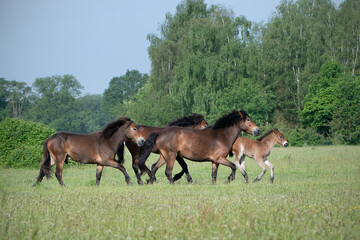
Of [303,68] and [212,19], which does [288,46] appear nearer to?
[303,68]

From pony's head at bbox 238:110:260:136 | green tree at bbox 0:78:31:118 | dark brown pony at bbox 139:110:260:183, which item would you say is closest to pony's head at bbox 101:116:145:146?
dark brown pony at bbox 139:110:260:183

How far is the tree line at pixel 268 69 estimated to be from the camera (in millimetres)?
49500

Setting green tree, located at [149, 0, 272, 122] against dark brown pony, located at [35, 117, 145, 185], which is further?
green tree, located at [149, 0, 272, 122]

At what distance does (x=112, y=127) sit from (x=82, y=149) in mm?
1149

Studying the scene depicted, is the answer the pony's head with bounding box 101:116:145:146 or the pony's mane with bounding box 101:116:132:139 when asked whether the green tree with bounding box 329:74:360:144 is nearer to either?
the pony's head with bounding box 101:116:145:146

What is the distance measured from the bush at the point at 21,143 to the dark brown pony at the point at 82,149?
32.5 feet

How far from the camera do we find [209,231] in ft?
21.6

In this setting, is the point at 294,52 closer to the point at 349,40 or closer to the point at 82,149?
the point at 349,40

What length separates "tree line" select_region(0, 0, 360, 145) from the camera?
49500 millimetres

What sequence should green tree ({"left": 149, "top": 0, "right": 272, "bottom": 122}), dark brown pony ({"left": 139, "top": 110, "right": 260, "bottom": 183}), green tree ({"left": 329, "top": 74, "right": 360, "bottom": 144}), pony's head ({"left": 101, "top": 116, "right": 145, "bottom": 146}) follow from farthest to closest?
green tree ({"left": 149, "top": 0, "right": 272, "bottom": 122}) < green tree ({"left": 329, "top": 74, "right": 360, "bottom": 144}) < pony's head ({"left": 101, "top": 116, "right": 145, "bottom": 146}) < dark brown pony ({"left": 139, "top": 110, "right": 260, "bottom": 183})

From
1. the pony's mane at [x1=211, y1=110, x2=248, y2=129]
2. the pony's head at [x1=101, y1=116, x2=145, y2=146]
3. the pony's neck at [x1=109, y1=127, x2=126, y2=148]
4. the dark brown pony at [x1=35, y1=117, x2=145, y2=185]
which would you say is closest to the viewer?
the dark brown pony at [x1=35, y1=117, x2=145, y2=185]

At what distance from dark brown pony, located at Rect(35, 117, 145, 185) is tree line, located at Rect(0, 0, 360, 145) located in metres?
35.7

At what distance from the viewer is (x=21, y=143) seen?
80.4 ft

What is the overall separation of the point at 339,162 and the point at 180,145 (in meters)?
11.1
